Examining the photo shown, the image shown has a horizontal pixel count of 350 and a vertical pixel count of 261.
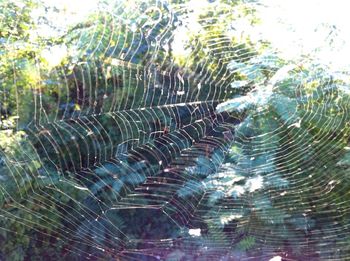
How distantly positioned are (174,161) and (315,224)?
3.31 ft

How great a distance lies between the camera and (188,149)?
3.49 meters

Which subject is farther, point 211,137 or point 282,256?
point 211,137

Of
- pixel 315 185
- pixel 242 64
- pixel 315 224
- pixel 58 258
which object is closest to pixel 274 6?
pixel 242 64

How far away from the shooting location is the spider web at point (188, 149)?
124 inches

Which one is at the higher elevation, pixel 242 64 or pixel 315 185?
pixel 242 64

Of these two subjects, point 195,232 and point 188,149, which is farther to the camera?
point 188,149

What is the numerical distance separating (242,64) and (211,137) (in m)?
0.63

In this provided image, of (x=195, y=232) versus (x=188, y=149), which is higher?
(x=188, y=149)

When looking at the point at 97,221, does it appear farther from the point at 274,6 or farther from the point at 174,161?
the point at 274,6

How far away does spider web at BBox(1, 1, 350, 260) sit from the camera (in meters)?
3.16

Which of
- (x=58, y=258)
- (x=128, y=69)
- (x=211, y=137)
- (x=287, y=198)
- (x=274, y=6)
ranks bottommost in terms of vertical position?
(x=58, y=258)

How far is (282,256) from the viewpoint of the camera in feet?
10.6

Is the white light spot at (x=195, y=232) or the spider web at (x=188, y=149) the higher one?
the spider web at (x=188, y=149)

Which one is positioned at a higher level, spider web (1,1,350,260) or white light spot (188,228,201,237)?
spider web (1,1,350,260)
